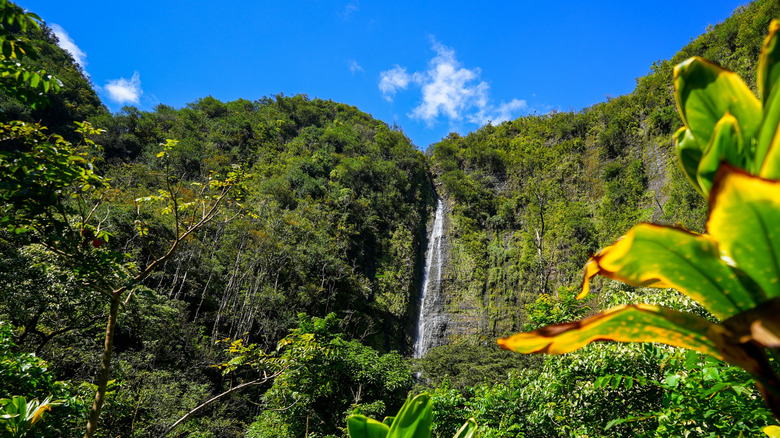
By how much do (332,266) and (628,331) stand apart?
15426mm

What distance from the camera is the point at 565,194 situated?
18438 mm

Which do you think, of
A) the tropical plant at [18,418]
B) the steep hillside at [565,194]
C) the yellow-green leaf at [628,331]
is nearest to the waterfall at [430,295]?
the steep hillside at [565,194]

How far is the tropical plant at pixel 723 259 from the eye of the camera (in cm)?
25

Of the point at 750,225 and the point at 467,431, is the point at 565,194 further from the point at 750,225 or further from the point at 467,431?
the point at 750,225

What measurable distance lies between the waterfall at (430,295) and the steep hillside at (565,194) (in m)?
0.69

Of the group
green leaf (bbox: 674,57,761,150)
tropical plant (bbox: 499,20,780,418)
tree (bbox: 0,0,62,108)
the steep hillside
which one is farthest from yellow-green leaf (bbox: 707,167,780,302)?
the steep hillside

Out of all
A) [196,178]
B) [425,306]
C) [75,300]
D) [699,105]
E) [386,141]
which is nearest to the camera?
[699,105]

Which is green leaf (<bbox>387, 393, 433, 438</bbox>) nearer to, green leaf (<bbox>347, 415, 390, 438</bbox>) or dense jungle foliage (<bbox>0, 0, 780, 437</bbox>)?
green leaf (<bbox>347, 415, 390, 438</bbox>)

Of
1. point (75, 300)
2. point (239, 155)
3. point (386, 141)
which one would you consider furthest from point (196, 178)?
point (75, 300)

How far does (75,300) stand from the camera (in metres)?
5.03

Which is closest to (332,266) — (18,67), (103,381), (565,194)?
(565,194)

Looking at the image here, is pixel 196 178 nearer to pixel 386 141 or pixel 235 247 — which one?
pixel 235 247

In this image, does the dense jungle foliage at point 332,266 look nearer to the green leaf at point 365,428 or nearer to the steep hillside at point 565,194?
the steep hillside at point 565,194

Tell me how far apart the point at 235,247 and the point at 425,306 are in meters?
9.87
